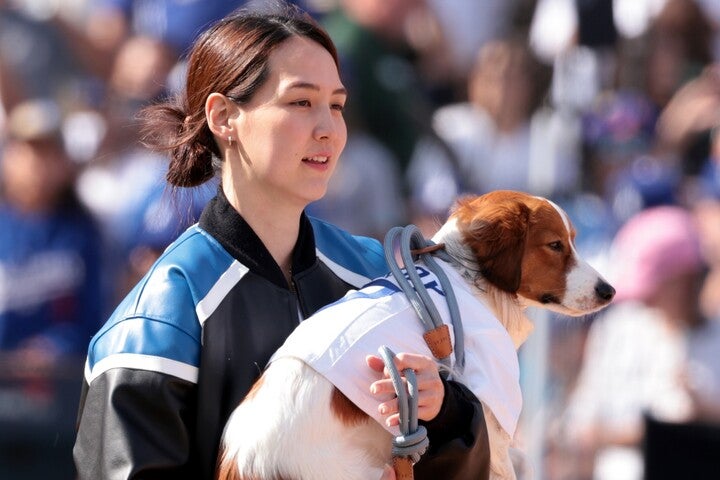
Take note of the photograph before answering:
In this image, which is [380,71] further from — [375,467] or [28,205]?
[375,467]

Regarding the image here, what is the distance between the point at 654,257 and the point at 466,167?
3.52 ft

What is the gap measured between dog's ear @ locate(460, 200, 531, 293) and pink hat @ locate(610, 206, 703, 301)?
9.51 ft

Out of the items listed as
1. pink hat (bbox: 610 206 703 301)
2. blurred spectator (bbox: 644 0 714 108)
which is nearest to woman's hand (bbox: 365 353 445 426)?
pink hat (bbox: 610 206 703 301)

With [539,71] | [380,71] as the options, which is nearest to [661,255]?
[539,71]

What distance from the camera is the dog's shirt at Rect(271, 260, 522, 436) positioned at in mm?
2535

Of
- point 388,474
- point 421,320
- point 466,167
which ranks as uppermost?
point 421,320

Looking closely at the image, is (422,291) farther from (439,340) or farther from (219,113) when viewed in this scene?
(219,113)

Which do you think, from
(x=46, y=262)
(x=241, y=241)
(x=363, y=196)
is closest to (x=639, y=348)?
(x=363, y=196)

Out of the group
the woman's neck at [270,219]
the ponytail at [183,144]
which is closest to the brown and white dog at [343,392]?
the woman's neck at [270,219]

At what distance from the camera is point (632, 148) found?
21.3ft

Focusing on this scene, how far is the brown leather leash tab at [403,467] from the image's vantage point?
2.48m

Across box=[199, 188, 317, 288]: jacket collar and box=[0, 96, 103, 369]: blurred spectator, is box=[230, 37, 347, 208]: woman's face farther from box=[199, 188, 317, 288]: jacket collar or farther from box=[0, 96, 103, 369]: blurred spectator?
box=[0, 96, 103, 369]: blurred spectator

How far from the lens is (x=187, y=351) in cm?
257

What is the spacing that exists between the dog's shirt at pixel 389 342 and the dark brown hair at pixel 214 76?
500mm
